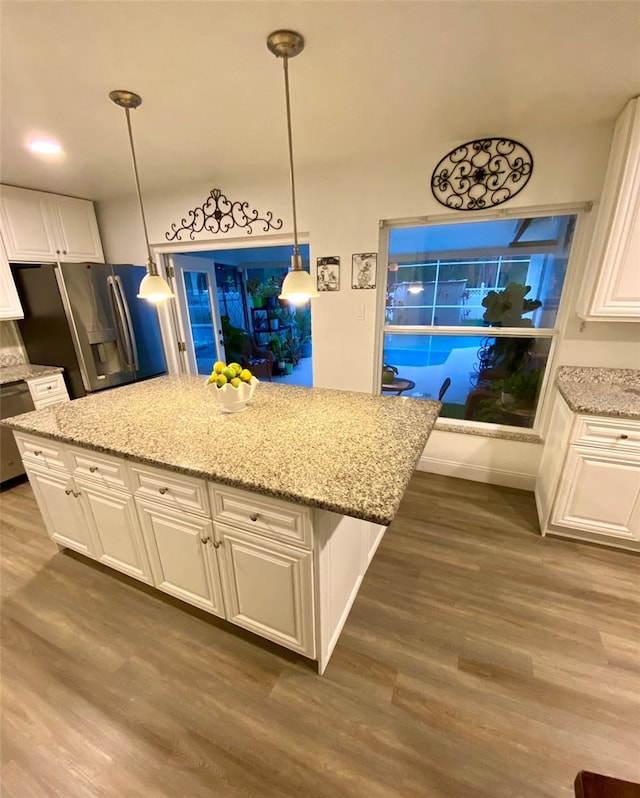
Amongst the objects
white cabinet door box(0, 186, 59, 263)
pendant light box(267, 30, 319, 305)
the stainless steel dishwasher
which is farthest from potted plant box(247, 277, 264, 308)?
pendant light box(267, 30, 319, 305)

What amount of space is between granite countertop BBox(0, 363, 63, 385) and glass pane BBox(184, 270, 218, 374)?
1.34 m

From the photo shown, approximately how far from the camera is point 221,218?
2928 millimetres

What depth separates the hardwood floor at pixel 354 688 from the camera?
1.15 metres

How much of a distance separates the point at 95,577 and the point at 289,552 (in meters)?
1.47

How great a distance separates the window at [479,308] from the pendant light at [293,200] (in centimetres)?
135

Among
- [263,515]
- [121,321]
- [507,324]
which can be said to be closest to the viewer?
[263,515]

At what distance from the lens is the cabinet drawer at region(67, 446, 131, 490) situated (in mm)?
1528

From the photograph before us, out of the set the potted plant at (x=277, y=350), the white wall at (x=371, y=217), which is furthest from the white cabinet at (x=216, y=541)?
the potted plant at (x=277, y=350)

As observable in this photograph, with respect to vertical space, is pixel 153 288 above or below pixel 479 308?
above

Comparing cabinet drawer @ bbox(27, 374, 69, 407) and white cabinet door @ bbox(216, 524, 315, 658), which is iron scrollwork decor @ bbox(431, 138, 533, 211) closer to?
white cabinet door @ bbox(216, 524, 315, 658)

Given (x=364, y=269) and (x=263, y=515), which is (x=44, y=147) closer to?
(x=364, y=269)

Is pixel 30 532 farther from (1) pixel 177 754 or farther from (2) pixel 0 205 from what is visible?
(2) pixel 0 205

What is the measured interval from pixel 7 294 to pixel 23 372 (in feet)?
2.16

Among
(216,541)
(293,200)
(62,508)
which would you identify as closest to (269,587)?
(216,541)
